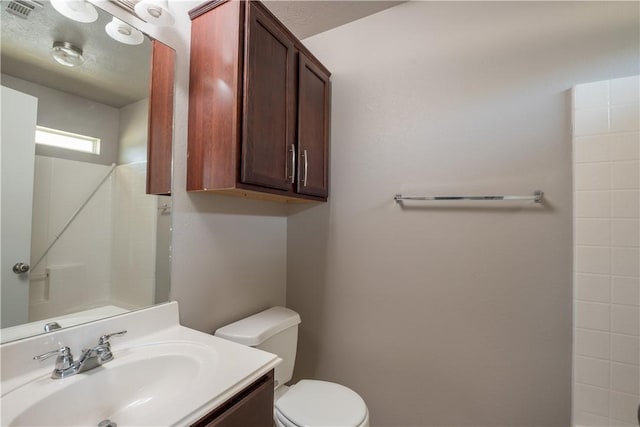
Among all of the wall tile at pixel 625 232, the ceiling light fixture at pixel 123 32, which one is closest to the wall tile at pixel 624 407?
the wall tile at pixel 625 232

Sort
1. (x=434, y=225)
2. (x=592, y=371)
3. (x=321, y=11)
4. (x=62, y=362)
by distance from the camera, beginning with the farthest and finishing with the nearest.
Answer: (x=321, y=11), (x=434, y=225), (x=592, y=371), (x=62, y=362)

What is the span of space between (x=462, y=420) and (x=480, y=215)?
1.03 meters

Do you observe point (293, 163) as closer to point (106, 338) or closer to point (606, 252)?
point (106, 338)

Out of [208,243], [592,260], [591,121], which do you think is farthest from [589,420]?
[208,243]

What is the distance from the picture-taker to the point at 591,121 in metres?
1.18

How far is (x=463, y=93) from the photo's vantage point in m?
1.45

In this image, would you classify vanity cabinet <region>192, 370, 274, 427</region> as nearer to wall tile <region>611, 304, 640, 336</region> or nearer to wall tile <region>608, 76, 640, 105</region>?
wall tile <region>611, 304, 640, 336</region>

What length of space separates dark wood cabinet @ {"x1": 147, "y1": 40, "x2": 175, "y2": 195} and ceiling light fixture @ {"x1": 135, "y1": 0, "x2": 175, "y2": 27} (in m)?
0.10

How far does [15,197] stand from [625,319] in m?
2.19

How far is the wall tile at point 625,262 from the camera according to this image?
Answer: 1.11m

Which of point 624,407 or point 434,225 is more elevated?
point 434,225

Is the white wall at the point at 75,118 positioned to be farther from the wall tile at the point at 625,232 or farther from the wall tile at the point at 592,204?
the wall tile at the point at 625,232

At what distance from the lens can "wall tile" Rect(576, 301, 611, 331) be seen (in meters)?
1.14

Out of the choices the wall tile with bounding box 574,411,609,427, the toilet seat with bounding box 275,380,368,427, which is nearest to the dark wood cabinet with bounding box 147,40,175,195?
the toilet seat with bounding box 275,380,368,427
